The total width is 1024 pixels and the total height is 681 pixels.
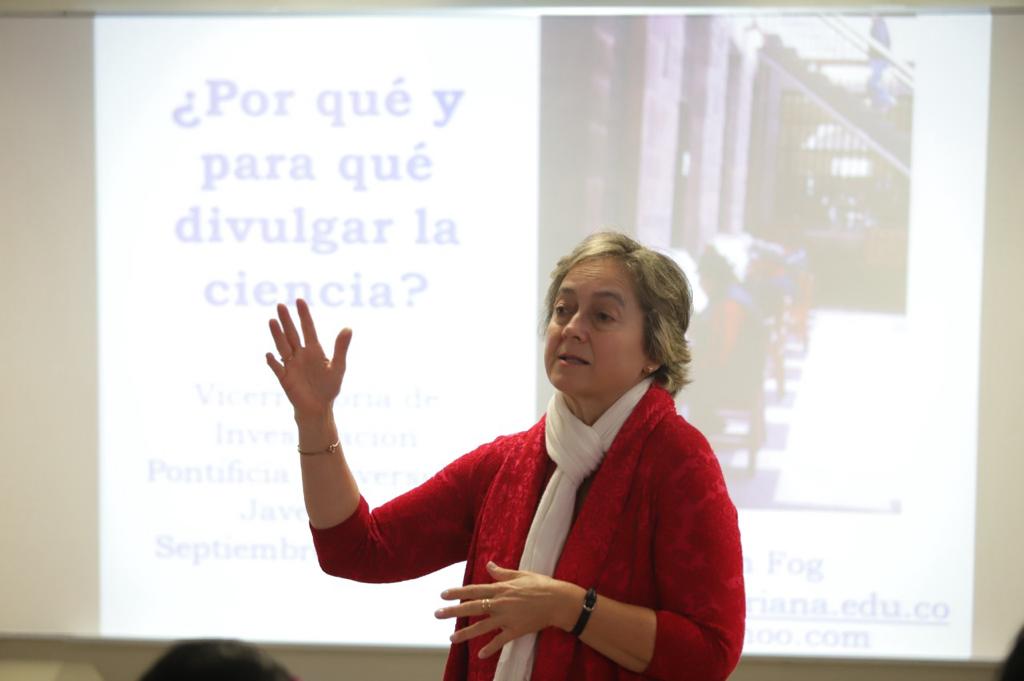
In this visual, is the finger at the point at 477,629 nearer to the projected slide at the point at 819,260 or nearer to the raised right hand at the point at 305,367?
the raised right hand at the point at 305,367

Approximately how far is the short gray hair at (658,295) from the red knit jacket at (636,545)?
56mm

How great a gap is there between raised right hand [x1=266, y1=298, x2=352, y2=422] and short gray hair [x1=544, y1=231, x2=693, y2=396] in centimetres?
42

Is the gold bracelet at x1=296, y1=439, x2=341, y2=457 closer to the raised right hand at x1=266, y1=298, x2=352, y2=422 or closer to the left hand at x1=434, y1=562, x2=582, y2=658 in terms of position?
the raised right hand at x1=266, y1=298, x2=352, y2=422

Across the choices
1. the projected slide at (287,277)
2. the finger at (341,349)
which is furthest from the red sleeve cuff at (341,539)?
the projected slide at (287,277)

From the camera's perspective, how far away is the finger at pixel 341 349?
5.70 ft

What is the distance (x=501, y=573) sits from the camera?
161 centimetres

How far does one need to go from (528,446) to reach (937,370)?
1908 mm

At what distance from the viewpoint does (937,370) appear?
3240 millimetres

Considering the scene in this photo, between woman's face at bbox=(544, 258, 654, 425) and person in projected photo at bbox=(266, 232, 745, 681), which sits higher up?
woman's face at bbox=(544, 258, 654, 425)

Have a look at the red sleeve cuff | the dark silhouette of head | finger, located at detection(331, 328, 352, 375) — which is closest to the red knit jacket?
the red sleeve cuff

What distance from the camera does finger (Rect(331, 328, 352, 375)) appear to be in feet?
5.70

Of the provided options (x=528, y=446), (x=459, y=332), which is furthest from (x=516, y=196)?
(x=528, y=446)

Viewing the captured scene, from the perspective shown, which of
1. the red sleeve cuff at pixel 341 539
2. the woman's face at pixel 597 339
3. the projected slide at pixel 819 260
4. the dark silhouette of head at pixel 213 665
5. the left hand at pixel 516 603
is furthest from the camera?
the projected slide at pixel 819 260

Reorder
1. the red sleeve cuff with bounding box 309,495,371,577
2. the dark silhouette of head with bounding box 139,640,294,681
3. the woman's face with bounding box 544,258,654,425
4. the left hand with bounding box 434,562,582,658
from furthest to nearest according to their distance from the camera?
the red sleeve cuff with bounding box 309,495,371,577 < the woman's face with bounding box 544,258,654,425 < the left hand with bounding box 434,562,582,658 < the dark silhouette of head with bounding box 139,640,294,681
